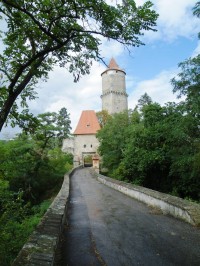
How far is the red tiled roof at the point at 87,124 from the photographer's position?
51031 mm

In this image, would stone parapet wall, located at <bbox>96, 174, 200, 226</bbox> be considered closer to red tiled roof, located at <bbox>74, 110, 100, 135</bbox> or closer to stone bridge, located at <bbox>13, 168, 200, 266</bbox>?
stone bridge, located at <bbox>13, 168, 200, 266</bbox>

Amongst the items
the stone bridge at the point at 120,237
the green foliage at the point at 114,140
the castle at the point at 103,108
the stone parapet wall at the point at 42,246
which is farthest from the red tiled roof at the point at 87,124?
the stone parapet wall at the point at 42,246

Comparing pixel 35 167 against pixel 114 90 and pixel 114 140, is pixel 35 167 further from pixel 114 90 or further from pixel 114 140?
pixel 114 90

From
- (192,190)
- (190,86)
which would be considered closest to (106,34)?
(190,86)

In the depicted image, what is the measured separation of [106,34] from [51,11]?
4.44ft

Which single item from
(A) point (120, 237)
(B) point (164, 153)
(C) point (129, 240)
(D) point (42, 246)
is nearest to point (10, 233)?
(A) point (120, 237)

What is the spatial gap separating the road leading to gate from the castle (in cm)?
4202

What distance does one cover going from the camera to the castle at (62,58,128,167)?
165 ft

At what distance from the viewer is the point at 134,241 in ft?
17.8

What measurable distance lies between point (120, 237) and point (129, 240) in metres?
0.29

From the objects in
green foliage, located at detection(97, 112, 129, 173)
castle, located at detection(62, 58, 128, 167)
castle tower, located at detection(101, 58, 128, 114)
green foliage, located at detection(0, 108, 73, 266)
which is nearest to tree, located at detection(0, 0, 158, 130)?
green foliage, located at detection(0, 108, 73, 266)

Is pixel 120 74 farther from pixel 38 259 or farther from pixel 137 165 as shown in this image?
pixel 38 259

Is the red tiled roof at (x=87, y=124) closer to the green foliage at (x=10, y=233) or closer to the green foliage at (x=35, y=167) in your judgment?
the green foliage at (x=35, y=167)

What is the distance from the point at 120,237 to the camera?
5742 mm
